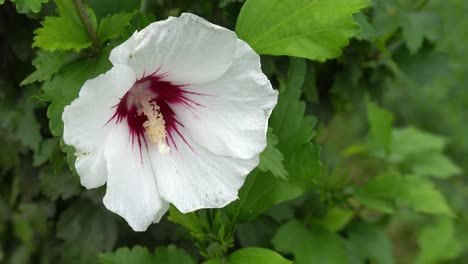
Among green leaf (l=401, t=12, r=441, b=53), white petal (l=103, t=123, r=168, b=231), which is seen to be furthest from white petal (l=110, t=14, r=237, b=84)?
green leaf (l=401, t=12, r=441, b=53)

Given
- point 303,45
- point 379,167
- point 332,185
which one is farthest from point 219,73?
point 379,167

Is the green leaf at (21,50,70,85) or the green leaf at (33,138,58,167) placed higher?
the green leaf at (21,50,70,85)

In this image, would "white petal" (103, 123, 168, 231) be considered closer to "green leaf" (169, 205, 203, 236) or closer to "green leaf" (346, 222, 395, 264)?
"green leaf" (169, 205, 203, 236)

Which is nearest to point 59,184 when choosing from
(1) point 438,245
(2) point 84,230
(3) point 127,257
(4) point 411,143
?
(2) point 84,230

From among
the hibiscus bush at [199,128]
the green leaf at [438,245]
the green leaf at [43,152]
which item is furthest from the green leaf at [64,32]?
the green leaf at [438,245]

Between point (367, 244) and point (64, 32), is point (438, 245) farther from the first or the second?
point (64, 32)

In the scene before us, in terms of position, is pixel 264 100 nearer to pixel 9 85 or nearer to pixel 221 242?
pixel 221 242
